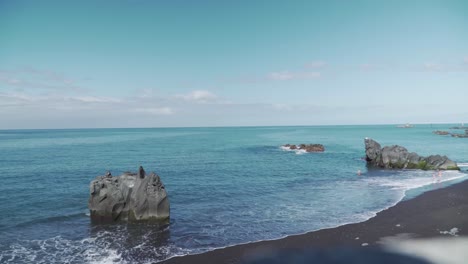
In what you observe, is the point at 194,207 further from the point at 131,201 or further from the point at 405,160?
the point at 405,160

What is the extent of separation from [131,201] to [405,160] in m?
57.4

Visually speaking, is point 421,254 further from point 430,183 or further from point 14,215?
point 14,215

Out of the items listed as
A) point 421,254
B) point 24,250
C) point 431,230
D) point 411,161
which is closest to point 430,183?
point 411,161

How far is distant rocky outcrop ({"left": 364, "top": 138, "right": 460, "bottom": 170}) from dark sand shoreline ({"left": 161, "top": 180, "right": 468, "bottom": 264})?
97.5ft

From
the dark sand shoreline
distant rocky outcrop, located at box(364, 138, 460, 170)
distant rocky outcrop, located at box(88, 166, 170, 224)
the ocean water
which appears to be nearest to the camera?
the dark sand shoreline

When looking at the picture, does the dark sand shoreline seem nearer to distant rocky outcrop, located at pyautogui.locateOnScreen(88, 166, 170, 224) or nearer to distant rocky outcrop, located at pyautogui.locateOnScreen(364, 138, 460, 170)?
distant rocky outcrop, located at pyautogui.locateOnScreen(88, 166, 170, 224)

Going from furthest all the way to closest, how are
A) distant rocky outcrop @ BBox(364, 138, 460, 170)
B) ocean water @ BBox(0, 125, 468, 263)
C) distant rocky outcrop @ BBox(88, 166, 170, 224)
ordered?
1. distant rocky outcrop @ BBox(364, 138, 460, 170)
2. distant rocky outcrop @ BBox(88, 166, 170, 224)
3. ocean water @ BBox(0, 125, 468, 263)

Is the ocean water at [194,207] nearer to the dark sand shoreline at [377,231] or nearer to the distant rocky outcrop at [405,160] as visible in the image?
the dark sand shoreline at [377,231]

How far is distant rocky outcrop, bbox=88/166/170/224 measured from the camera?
102 feet

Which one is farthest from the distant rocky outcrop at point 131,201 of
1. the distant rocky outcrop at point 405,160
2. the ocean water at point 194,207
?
the distant rocky outcrop at point 405,160

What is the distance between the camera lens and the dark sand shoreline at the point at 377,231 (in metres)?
23.2

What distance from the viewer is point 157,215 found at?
31062 mm

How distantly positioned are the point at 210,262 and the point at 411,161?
2303 inches

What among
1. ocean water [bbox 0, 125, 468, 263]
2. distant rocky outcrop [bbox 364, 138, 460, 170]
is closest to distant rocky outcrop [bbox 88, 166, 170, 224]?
ocean water [bbox 0, 125, 468, 263]
